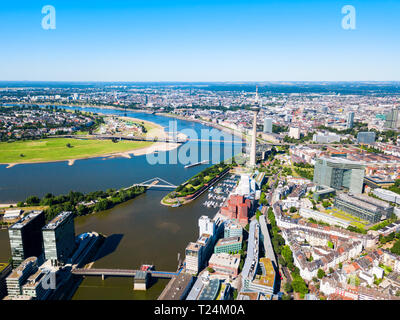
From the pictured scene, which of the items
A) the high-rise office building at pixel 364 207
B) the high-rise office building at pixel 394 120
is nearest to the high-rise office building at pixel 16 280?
the high-rise office building at pixel 364 207

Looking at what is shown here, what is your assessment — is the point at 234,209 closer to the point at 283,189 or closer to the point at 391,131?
the point at 283,189

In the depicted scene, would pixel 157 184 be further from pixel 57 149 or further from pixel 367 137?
pixel 367 137

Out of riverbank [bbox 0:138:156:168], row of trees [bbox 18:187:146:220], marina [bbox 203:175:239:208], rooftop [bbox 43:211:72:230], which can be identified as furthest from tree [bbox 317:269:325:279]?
riverbank [bbox 0:138:156:168]

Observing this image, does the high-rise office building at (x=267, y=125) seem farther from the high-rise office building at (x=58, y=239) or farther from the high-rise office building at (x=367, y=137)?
the high-rise office building at (x=58, y=239)

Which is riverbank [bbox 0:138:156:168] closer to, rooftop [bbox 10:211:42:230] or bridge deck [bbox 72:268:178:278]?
rooftop [bbox 10:211:42:230]
